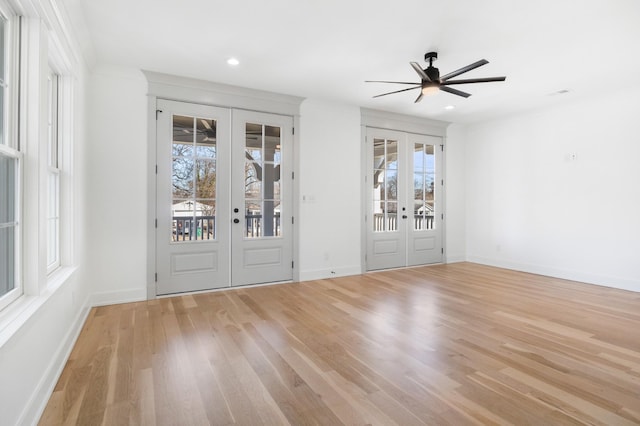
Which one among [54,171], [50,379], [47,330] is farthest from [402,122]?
[50,379]

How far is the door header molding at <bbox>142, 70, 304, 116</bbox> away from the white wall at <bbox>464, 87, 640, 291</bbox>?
386cm

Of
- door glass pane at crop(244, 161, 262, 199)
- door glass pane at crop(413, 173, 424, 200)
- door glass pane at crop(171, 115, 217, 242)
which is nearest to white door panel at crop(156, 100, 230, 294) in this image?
door glass pane at crop(171, 115, 217, 242)

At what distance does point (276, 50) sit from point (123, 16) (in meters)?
1.39

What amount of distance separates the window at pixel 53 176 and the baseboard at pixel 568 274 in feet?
21.2

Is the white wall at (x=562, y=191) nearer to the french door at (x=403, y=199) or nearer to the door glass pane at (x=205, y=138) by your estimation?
the french door at (x=403, y=199)

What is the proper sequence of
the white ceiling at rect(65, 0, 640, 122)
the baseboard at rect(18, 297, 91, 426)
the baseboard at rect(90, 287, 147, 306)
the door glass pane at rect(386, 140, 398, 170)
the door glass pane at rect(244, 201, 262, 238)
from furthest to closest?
the door glass pane at rect(386, 140, 398, 170) < the door glass pane at rect(244, 201, 262, 238) < the baseboard at rect(90, 287, 147, 306) < the white ceiling at rect(65, 0, 640, 122) < the baseboard at rect(18, 297, 91, 426)

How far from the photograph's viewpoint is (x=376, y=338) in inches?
114

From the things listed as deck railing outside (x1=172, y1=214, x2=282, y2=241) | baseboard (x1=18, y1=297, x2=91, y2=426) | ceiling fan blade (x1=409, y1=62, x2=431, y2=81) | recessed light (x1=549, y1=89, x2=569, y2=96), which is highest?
recessed light (x1=549, y1=89, x2=569, y2=96)

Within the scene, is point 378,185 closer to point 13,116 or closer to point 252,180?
point 252,180

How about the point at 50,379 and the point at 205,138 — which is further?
the point at 205,138

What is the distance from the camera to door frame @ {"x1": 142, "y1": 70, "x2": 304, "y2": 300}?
13.4 feet

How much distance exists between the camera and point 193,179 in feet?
14.2

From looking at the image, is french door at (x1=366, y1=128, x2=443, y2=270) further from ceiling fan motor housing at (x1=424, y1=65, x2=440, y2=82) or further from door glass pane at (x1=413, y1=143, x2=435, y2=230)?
ceiling fan motor housing at (x1=424, y1=65, x2=440, y2=82)

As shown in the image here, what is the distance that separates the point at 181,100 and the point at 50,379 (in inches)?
129
